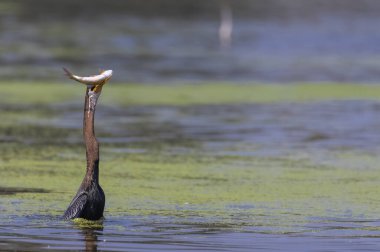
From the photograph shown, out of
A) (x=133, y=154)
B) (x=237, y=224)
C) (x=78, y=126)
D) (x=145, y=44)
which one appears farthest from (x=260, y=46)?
(x=237, y=224)

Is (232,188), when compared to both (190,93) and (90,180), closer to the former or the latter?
(90,180)

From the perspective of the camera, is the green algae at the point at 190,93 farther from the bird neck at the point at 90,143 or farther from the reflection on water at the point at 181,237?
the reflection on water at the point at 181,237

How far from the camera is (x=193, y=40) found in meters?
44.2

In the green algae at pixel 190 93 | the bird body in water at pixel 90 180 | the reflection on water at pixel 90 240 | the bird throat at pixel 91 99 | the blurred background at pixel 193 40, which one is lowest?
the reflection on water at pixel 90 240

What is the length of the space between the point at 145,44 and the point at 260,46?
13.2 feet

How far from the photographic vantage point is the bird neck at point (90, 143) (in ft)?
37.1

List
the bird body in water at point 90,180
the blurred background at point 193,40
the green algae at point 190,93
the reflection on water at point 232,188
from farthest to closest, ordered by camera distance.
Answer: the blurred background at point 193,40 → the green algae at point 190,93 → the bird body in water at point 90,180 → the reflection on water at point 232,188

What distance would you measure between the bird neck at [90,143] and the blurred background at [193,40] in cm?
1634

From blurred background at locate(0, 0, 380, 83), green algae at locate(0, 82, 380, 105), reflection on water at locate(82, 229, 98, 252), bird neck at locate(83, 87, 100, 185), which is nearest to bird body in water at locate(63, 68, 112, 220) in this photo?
bird neck at locate(83, 87, 100, 185)

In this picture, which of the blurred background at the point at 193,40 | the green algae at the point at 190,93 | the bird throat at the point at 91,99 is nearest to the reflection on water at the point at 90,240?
the bird throat at the point at 91,99

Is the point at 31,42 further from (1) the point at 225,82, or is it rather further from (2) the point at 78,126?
(2) the point at 78,126

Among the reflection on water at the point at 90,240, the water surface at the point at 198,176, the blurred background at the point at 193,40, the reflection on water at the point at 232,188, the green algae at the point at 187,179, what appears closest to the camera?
the reflection on water at the point at 90,240

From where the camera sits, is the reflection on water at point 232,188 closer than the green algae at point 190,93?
Yes

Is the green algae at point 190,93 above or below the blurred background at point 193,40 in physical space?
below
